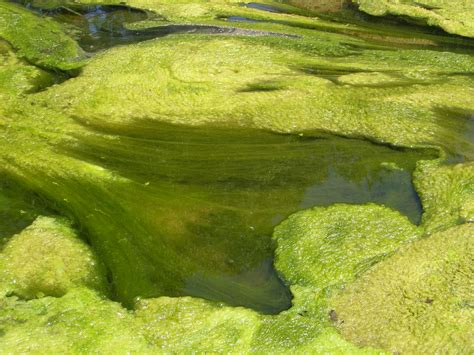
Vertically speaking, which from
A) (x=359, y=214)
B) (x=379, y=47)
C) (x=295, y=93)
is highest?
(x=379, y=47)

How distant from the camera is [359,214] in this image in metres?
4.09

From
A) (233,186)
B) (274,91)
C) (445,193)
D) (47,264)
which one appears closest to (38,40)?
(274,91)

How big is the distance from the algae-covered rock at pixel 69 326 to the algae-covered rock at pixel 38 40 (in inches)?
166

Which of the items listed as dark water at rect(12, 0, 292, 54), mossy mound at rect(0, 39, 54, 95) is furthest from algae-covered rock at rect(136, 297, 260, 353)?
dark water at rect(12, 0, 292, 54)

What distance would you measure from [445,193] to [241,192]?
1.70m

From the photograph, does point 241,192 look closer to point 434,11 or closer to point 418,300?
point 418,300

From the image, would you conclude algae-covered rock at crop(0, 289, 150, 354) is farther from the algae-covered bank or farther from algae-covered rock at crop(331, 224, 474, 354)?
algae-covered rock at crop(331, 224, 474, 354)

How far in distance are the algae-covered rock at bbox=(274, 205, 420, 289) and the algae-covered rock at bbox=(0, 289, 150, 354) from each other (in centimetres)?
118

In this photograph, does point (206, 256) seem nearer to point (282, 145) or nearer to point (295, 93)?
point (282, 145)

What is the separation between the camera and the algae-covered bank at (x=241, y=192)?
3250 millimetres

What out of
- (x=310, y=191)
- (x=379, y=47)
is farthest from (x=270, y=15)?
(x=310, y=191)

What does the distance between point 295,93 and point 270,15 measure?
320cm

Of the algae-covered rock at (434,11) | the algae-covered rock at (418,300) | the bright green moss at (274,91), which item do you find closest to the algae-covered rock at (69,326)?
the algae-covered rock at (418,300)

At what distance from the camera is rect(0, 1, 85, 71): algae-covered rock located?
279 inches
